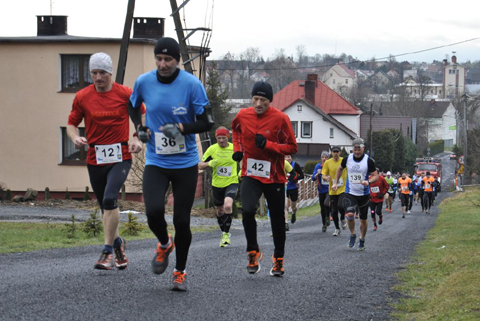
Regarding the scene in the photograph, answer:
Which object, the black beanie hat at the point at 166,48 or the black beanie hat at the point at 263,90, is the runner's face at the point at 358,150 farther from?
the black beanie hat at the point at 166,48

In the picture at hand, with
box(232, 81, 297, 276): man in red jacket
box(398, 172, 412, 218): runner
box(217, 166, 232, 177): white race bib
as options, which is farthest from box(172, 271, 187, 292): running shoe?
box(398, 172, 412, 218): runner

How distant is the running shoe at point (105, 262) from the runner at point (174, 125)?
0.83 m

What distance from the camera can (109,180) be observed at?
7809 mm

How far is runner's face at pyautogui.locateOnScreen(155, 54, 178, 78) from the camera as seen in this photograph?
6.94 metres

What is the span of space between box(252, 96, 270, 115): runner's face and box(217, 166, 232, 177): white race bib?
494 centimetres

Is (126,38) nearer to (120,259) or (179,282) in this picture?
(120,259)

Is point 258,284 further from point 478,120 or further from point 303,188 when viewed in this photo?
point 478,120

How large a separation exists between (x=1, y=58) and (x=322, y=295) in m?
28.6

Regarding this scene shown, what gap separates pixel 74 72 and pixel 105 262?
2651cm

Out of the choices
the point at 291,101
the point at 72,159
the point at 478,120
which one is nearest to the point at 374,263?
the point at 72,159

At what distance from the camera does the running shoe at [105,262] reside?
767cm

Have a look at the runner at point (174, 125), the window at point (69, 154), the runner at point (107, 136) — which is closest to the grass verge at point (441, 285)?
the runner at point (174, 125)

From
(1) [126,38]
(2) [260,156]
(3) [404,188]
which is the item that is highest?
(1) [126,38]

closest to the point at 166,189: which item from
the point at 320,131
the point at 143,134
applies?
the point at 143,134
